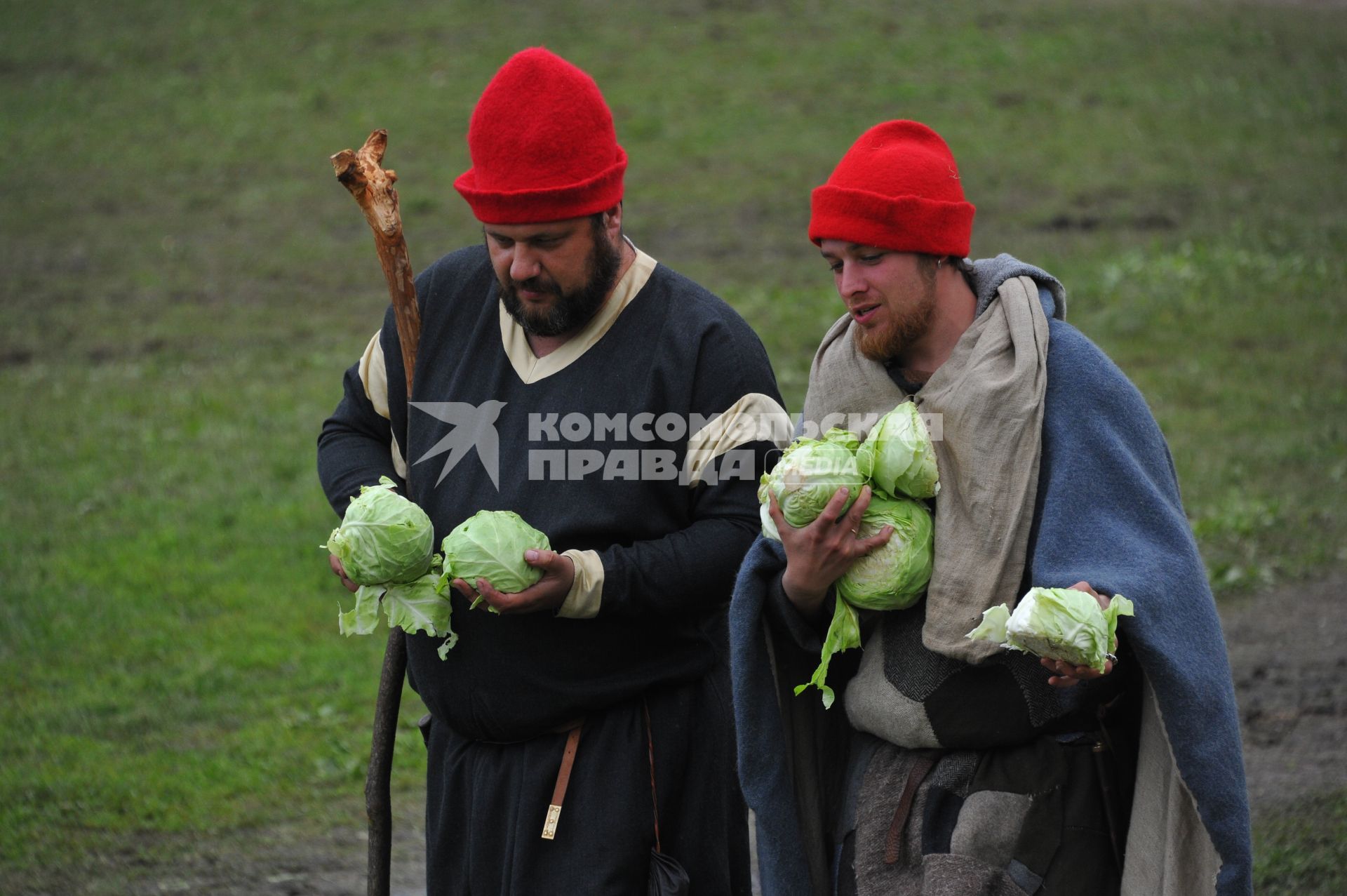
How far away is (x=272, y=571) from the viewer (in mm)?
8586

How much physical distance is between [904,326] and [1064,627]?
2.56ft

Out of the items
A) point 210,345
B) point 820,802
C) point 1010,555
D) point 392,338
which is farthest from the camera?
point 210,345

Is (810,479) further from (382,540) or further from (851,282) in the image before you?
(382,540)

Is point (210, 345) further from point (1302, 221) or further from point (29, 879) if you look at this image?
point (1302, 221)

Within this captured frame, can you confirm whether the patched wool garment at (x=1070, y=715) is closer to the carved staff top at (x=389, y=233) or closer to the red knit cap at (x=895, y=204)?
the red knit cap at (x=895, y=204)

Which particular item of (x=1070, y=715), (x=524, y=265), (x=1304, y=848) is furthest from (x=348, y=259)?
(x=1070, y=715)

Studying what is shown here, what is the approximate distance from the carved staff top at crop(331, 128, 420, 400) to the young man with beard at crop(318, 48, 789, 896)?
180mm

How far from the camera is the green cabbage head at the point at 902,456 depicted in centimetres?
296

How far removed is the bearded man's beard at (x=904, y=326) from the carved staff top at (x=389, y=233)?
3.98 ft

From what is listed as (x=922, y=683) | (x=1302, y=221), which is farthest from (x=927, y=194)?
(x=1302, y=221)

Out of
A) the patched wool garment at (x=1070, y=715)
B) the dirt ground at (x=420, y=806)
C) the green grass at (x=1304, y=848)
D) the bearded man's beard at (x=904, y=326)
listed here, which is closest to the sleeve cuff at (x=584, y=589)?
the patched wool garment at (x=1070, y=715)

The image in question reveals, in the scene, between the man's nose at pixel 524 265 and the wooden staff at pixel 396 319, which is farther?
the wooden staff at pixel 396 319

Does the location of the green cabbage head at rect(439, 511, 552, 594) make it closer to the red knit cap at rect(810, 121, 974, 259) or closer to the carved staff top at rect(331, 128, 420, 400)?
the carved staff top at rect(331, 128, 420, 400)

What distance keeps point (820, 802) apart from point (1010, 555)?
86cm
